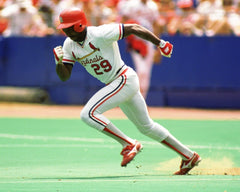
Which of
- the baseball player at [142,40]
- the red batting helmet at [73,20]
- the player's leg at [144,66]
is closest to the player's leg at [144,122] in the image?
the red batting helmet at [73,20]

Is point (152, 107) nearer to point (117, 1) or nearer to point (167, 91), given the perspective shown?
point (167, 91)

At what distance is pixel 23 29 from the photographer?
17.0 m

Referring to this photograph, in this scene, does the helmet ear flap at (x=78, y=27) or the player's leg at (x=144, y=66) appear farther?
the player's leg at (x=144, y=66)

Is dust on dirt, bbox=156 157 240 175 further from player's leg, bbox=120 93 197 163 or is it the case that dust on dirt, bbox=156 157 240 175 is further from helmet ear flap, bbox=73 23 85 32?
helmet ear flap, bbox=73 23 85 32

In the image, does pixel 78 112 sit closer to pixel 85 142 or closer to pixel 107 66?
pixel 85 142

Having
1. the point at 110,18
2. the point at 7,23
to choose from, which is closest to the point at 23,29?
the point at 7,23

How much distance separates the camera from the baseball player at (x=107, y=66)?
24.0 ft

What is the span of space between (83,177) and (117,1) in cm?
1053

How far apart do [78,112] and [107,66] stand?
797 cm

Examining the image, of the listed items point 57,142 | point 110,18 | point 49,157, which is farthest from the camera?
point 110,18

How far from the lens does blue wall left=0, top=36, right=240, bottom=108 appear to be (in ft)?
52.7

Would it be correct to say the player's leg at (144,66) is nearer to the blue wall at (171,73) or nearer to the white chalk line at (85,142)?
the blue wall at (171,73)

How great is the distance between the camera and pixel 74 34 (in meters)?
7.30

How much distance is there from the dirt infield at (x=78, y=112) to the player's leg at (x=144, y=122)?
638cm
